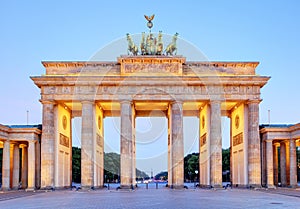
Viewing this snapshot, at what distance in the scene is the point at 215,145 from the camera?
53812 mm

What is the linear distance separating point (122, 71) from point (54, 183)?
1557 centimetres

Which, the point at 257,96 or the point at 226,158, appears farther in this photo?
the point at 226,158

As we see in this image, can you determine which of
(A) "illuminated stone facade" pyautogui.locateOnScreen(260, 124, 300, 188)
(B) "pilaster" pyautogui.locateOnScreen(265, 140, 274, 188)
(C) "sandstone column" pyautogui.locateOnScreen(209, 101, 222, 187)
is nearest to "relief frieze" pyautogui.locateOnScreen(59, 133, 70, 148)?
(C) "sandstone column" pyautogui.locateOnScreen(209, 101, 222, 187)

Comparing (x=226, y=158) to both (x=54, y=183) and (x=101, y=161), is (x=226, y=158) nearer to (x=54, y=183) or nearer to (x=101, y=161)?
(x=101, y=161)

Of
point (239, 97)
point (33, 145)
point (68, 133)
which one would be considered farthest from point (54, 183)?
point (239, 97)

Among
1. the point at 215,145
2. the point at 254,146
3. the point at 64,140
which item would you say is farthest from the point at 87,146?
the point at 254,146

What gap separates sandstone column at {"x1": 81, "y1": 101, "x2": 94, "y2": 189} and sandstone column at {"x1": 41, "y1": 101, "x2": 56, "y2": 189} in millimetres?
3577

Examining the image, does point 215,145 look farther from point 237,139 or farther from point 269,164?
point 269,164

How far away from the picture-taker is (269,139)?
179 ft

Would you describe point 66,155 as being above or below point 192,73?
below

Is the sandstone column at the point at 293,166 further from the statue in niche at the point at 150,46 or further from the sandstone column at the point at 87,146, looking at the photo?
the sandstone column at the point at 87,146

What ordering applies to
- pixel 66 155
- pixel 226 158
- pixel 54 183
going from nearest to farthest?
pixel 54 183
pixel 66 155
pixel 226 158

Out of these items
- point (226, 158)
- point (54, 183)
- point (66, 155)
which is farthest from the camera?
point (226, 158)

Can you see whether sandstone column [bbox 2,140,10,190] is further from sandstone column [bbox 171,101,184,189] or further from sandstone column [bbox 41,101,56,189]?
sandstone column [bbox 171,101,184,189]
